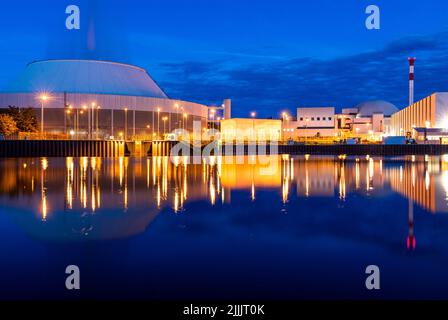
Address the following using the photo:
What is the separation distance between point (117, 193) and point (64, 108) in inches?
1854

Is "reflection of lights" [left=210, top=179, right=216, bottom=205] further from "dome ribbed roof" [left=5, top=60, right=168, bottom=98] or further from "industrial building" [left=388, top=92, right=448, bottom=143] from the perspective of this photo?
"dome ribbed roof" [left=5, top=60, right=168, bottom=98]

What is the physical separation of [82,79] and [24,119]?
635 inches

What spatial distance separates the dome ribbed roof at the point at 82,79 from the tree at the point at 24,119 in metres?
8.81

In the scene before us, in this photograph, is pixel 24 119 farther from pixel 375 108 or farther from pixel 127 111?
pixel 375 108

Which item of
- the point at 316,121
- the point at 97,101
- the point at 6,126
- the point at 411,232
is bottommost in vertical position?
the point at 411,232

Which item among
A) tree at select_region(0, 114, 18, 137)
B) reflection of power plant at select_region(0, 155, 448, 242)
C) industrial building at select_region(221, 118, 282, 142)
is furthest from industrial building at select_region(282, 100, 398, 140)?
reflection of power plant at select_region(0, 155, 448, 242)

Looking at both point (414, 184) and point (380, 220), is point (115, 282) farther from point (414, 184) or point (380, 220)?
point (414, 184)

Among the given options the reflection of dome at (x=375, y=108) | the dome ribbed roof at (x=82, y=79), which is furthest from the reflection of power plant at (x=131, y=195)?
the reflection of dome at (x=375, y=108)

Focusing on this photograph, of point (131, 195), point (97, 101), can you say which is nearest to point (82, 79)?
point (97, 101)

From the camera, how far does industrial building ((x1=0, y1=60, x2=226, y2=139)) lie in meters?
57.2

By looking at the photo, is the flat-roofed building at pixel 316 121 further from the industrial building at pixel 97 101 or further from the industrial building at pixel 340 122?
the industrial building at pixel 97 101

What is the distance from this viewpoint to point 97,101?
191 feet
